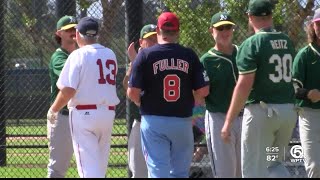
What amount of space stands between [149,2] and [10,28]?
76.8 inches

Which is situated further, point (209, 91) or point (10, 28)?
point (10, 28)

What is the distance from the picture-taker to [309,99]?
7941 millimetres

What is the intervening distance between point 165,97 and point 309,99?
1.44 meters

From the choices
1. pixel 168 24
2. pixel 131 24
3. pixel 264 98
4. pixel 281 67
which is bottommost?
pixel 264 98

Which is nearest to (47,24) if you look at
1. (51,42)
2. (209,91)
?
(51,42)

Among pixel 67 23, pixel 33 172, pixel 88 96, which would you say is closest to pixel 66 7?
pixel 67 23

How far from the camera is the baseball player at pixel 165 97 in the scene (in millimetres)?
7309

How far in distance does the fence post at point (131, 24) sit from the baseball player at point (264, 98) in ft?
9.47

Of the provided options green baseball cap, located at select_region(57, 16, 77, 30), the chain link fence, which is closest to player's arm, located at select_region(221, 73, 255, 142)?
green baseball cap, located at select_region(57, 16, 77, 30)

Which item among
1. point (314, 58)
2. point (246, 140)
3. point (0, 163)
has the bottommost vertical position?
point (0, 163)

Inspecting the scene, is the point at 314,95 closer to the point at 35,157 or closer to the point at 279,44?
the point at 279,44

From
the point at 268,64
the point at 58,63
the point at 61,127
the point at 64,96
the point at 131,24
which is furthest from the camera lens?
the point at 131,24

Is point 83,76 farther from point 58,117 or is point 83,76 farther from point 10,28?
point 10,28

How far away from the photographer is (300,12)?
1084cm
